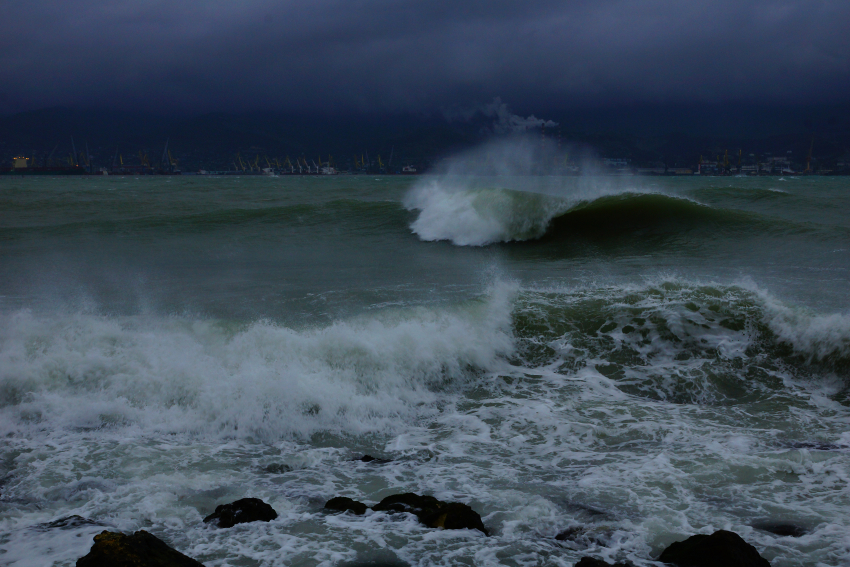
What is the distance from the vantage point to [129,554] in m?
3.53

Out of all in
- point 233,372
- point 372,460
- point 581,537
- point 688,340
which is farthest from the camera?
point 688,340

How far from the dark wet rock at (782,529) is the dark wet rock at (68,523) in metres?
4.97

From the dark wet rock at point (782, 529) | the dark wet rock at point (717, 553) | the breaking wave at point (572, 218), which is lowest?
the dark wet rock at point (782, 529)

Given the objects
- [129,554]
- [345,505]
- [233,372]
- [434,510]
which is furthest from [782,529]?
[233,372]

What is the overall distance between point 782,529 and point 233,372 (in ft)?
20.2

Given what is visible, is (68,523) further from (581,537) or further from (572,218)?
(572,218)

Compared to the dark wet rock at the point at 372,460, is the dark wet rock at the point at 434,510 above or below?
above

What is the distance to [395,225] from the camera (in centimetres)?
2280

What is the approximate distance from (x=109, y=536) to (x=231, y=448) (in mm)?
2841

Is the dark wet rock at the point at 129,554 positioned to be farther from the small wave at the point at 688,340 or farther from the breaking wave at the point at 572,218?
the breaking wave at the point at 572,218

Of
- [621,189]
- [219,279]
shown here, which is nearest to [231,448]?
[219,279]

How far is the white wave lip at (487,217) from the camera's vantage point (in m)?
20.0

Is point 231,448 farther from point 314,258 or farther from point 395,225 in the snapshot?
point 395,225

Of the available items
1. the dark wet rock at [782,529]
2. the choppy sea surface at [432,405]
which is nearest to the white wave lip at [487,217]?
the choppy sea surface at [432,405]
